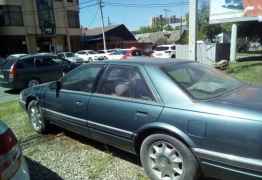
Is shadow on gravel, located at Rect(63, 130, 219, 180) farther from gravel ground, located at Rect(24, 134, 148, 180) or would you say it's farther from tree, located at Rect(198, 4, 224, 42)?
tree, located at Rect(198, 4, 224, 42)

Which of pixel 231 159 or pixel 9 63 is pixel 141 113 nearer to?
pixel 231 159

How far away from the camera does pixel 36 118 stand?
5121mm

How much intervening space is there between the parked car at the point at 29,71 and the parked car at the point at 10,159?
8.30m

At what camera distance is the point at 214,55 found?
20.3 m

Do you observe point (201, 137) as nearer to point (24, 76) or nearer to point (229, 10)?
point (24, 76)

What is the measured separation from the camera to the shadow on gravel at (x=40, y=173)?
11.5ft

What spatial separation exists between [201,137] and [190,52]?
7.31m

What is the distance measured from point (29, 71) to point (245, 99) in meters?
9.23

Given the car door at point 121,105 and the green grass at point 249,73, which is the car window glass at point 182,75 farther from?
the green grass at point 249,73

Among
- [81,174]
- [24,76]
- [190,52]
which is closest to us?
[81,174]

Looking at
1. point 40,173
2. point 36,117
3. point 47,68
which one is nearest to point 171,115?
point 40,173

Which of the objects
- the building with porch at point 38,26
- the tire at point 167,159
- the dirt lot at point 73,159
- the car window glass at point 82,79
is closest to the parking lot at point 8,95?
the dirt lot at point 73,159

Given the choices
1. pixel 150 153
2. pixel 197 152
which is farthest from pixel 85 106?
pixel 197 152

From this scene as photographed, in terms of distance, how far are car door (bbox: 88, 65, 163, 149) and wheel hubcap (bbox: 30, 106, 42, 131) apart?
166 centimetres
